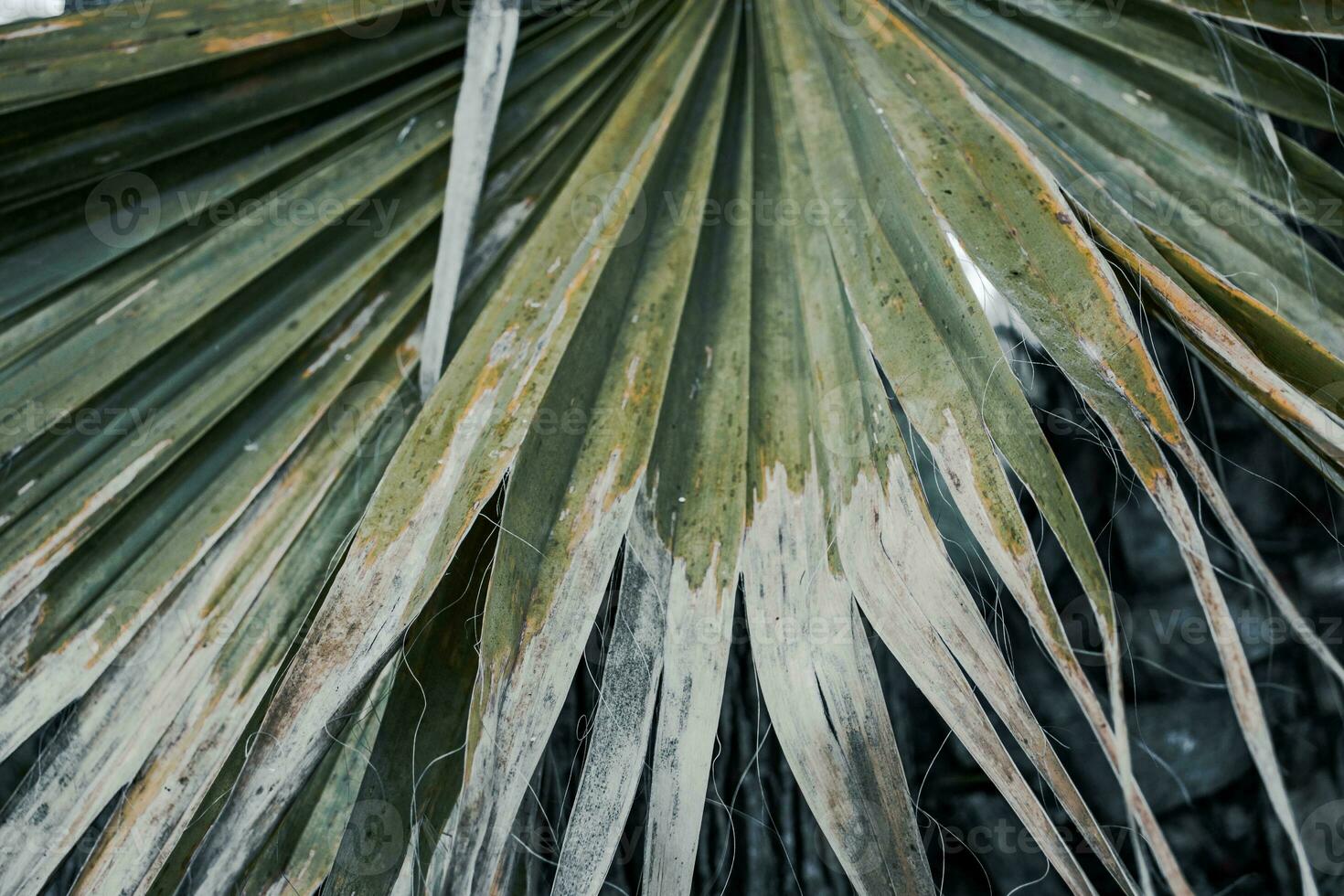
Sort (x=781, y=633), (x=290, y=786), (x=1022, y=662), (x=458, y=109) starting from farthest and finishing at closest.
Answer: (x=1022, y=662) → (x=458, y=109) → (x=781, y=633) → (x=290, y=786)

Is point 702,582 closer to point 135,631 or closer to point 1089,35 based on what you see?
point 135,631

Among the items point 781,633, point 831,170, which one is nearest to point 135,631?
point 781,633

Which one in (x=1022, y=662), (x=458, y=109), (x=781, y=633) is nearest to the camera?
(x=781, y=633)

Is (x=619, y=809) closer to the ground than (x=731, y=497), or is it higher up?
closer to the ground

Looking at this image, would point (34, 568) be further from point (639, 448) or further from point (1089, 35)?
point (1089, 35)

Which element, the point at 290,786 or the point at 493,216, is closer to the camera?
the point at 290,786

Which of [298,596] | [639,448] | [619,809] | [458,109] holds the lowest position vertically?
[619,809]
